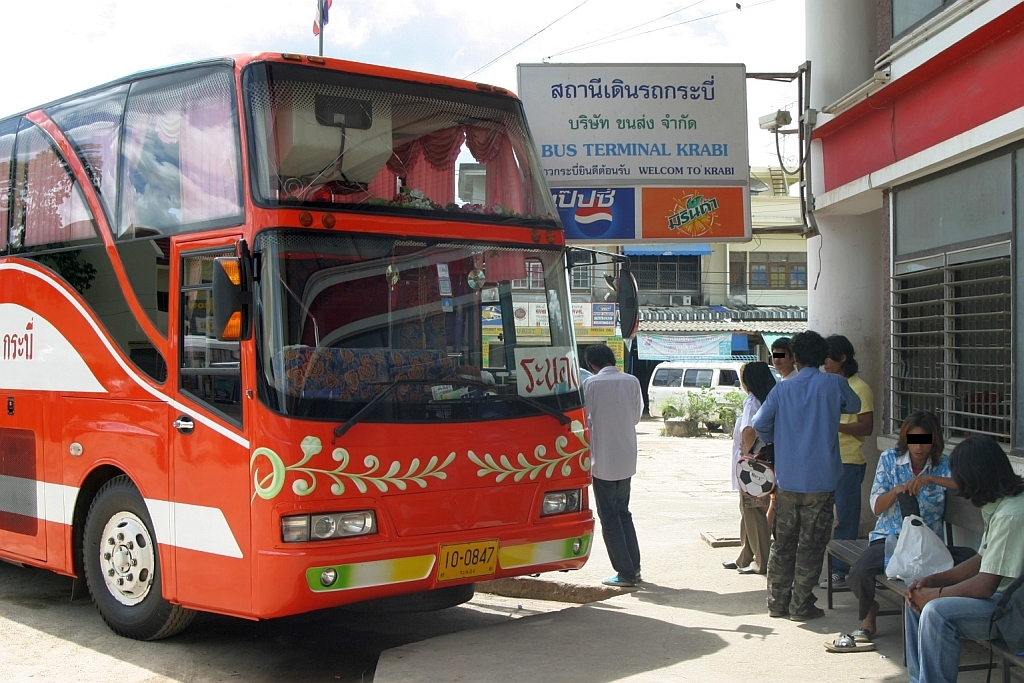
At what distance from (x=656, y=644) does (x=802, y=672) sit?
96cm

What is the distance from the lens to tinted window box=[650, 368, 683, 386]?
1275 inches

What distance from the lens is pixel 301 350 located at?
5887mm

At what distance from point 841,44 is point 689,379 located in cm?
2275

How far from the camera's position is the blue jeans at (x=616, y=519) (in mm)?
8242

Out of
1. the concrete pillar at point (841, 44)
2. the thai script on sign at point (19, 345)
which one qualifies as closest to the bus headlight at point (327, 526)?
the thai script on sign at point (19, 345)

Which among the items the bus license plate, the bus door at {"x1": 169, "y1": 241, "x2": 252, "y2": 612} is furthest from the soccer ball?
the bus door at {"x1": 169, "y1": 241, "x2": 252, "y2": 612}

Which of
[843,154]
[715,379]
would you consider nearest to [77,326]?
Result: [843,154]

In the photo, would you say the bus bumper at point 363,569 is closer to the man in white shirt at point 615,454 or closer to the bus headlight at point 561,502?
the bus headlight at point 561,502

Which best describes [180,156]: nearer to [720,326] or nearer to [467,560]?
[467,560]

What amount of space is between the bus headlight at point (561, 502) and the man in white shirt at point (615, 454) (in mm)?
1276

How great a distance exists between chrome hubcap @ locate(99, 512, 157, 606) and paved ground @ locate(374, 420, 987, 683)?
1.72 meters

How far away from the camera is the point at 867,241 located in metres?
9.99

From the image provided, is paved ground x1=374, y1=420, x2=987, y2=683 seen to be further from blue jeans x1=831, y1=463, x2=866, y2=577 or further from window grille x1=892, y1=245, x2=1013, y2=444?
window grille x1=892, y1=245, x2=1013, y2=444

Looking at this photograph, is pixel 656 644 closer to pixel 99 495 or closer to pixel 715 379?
pixel 99 495
